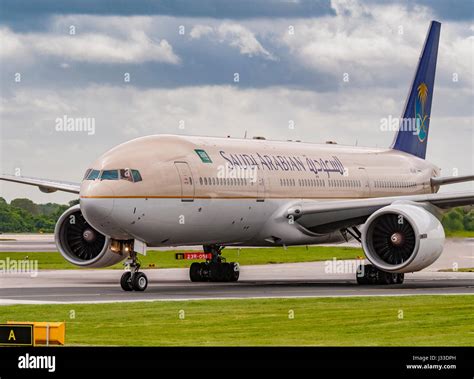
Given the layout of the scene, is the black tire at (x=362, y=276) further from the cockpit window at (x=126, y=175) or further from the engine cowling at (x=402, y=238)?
the cockpit window at (x=126, y=175)

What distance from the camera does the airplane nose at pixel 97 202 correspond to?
3650cm

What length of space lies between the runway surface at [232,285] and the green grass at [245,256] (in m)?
4.96

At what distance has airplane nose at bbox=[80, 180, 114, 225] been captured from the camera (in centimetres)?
3650

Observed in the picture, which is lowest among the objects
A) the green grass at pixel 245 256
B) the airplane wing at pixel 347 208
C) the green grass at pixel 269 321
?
the green grass at pixel 269 321

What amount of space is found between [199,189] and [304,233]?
636cm

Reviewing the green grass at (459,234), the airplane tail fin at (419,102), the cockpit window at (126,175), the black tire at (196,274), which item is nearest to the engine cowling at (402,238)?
the black tire at (196,274)

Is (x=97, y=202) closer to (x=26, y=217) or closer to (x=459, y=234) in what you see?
(x=459, y=234)

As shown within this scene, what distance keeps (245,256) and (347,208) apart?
24.9 metres

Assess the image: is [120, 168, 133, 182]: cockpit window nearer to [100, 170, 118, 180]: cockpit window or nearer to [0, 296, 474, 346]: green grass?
[100, 170, 118, 180]: cockpit window

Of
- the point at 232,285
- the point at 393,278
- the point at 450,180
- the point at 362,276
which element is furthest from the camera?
the point at 450,180

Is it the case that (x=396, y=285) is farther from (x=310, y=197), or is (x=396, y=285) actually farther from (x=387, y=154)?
(x=387, y=154)

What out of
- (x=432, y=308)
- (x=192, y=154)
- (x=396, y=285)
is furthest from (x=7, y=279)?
(x=432, y=308)

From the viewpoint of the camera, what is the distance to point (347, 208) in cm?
4275

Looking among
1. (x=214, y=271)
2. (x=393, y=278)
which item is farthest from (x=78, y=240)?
(x=393, y=278)
